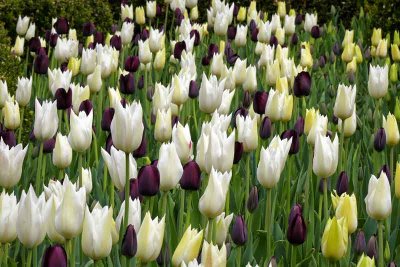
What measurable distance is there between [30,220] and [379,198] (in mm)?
1068

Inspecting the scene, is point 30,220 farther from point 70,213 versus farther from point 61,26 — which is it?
point 61,26

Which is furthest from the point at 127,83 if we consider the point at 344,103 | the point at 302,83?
the point at 344,103

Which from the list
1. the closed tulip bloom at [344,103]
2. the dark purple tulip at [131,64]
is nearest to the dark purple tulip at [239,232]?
the closed tulip bloom at [344,103]

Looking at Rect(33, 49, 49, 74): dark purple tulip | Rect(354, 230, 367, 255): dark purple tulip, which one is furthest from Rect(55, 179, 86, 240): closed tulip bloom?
Rect(33, 49, 49, 74): dark purple tulip

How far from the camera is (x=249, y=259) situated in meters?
2.85

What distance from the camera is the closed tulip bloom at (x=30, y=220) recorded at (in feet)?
6.96

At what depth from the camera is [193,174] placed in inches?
105

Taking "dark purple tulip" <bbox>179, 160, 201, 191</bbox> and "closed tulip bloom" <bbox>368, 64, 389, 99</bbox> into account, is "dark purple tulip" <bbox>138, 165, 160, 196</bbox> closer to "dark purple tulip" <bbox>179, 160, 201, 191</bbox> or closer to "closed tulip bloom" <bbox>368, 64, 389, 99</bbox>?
"dark purple tulip" <bbox>179, 160, 201, 191</bbox>

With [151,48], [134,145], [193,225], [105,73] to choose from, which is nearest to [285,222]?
[193,225]

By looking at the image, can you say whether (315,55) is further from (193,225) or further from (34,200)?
(34,200)

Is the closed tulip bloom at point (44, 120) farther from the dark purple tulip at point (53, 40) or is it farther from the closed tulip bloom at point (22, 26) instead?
the closed tulip bloom at point (22, 26)

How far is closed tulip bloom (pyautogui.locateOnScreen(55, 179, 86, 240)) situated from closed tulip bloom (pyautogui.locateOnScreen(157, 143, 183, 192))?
391 millimetres

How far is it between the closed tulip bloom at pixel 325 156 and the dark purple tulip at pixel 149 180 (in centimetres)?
62

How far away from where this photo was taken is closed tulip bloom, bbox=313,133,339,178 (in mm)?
2801
